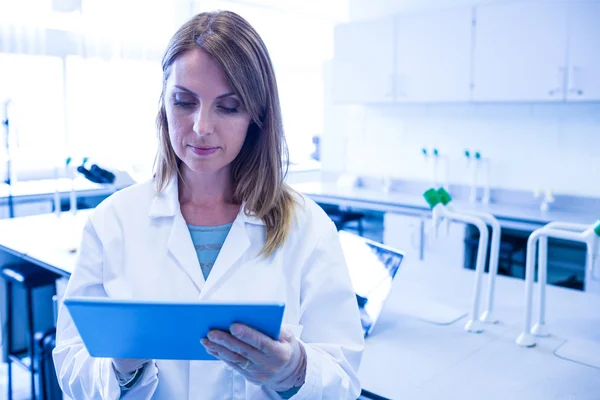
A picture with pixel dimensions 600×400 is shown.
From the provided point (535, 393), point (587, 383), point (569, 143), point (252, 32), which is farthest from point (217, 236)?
→ point (569, 143)

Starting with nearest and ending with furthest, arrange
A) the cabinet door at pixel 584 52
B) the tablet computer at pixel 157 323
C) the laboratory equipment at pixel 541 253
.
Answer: the tablet computer at pixel 157 323
the laboratory equipment at pixel 541 253
the cabinet door at pixel 584 52

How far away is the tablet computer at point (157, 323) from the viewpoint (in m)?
0.78

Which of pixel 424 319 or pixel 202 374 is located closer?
pixel 202 374

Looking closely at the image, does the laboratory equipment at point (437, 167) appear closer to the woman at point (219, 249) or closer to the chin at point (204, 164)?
the woman at point (219, 249)

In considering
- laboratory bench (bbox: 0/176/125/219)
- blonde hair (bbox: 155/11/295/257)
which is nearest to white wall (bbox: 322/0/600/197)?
laboratory bench (bbox: 0/176/125/219)

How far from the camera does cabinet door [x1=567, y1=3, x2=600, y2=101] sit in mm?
3312

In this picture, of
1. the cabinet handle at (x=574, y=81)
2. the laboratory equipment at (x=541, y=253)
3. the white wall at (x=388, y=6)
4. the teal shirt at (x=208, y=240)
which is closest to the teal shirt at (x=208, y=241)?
the teal shirt at (x=208, y=240)

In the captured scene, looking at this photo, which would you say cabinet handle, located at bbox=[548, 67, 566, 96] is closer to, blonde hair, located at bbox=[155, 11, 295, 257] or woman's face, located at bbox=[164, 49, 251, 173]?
blonde hair, located at bbox=[155, 11, 295, 257]

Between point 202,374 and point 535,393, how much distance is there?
794 millimetres

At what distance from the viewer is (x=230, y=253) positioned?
113 centimetres

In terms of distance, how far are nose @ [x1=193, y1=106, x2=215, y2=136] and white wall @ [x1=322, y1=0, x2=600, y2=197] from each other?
11.2ft

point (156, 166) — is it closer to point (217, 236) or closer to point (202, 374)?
point (217, 236)

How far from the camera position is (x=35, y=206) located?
398 centimetres

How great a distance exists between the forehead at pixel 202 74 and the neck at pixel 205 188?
244 mm
